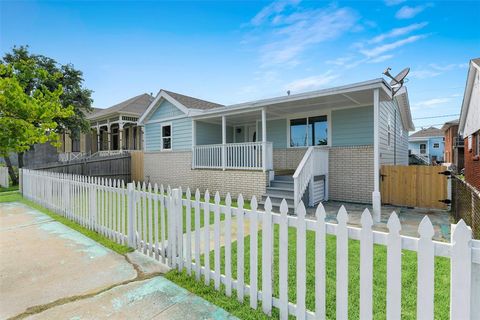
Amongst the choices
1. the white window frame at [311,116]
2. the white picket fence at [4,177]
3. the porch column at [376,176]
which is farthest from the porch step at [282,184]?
the white picket fence at [4,177]

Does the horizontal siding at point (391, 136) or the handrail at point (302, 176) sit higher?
the horizontal siding at point (391, 136)

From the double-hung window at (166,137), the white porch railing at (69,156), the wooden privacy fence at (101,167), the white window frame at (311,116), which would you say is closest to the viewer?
the white window frame at (311,116)

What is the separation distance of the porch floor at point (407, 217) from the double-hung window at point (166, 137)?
28.6 ft

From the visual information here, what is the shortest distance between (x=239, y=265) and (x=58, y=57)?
2056 centimetres

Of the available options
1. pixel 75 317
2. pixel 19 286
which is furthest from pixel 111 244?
pixel 75 317

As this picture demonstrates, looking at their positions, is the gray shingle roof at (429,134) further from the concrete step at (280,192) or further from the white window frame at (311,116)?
the concrete step at (280,192)

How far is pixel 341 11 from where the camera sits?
333 inches

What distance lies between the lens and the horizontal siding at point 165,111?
44.5ft

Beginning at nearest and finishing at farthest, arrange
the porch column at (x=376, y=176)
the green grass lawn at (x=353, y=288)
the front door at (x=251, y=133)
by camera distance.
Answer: the green grass lawn at (x=353, y=288) → the porch column at (x=376, y=176) → the front door at (x=251, y=133)

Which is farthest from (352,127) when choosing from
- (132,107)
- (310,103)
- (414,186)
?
(132,107)

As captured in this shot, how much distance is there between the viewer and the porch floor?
584 centimetres

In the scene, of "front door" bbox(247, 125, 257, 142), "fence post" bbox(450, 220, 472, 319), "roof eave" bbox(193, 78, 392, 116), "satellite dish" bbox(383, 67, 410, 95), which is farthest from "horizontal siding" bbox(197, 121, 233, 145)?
"fence post" bbox(450, 220, 472, 319)

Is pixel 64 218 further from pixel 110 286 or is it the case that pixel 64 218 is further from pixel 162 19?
pixel 162 19

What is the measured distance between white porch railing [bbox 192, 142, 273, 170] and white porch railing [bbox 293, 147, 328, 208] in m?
1.53
